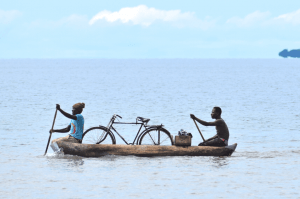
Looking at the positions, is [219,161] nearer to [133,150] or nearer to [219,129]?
[219,129]

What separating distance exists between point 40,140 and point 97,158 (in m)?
6.13

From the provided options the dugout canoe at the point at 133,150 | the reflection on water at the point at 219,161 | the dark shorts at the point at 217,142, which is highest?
the dark shorts at the point at 217,142

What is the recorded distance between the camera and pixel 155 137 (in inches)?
617

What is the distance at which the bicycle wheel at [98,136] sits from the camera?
51.5 ft

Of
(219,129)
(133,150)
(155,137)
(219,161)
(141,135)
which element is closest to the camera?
(219,161)

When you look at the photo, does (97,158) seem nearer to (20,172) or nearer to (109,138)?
(109,138)

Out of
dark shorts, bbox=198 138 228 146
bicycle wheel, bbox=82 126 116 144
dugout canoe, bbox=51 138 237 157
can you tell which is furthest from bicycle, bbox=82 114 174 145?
dark shorts, bbox=198 138 228 146

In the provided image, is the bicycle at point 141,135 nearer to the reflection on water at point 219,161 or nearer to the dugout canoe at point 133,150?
the dugout canoe at point 133,150

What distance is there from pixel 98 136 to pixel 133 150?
1.46 meters

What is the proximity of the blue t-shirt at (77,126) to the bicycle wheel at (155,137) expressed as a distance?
1.99m

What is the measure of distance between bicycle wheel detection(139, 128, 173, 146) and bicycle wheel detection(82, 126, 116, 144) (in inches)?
40.9

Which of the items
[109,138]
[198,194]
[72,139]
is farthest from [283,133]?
[198,194]

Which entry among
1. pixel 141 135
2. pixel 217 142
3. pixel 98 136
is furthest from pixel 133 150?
pixel 217 142

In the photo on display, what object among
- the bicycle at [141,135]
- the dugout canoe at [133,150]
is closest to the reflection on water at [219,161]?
the dugout canoe at [133,150]
